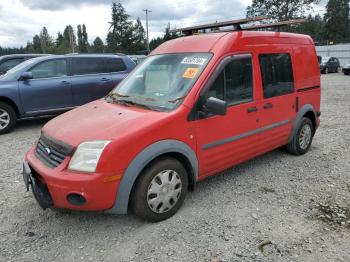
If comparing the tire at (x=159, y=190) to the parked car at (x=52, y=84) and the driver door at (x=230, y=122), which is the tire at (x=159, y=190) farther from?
the parked car at (x=52, y=84)

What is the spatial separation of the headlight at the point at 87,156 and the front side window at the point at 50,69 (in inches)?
212

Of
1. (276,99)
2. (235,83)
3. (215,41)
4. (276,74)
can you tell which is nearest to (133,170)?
(235,83)

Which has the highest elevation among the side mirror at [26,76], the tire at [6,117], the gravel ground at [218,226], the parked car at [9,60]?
the parked car at [9,60]

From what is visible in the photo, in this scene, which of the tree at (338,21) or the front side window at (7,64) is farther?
the tree at (338,21)

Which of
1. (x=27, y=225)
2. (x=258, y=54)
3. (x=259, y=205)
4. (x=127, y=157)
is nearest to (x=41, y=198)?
(x=27, y=225)

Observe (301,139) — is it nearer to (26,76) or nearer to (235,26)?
(235,26)

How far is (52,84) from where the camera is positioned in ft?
25.3

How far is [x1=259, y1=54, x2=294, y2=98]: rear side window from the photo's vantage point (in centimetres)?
443

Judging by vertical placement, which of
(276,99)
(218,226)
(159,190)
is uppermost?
(276,99)

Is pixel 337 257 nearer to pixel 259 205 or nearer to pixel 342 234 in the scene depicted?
pixel 342 234

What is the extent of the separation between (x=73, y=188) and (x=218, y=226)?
4.89 ft

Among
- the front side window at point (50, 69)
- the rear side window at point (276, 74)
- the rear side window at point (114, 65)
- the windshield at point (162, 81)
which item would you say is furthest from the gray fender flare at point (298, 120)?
the front side window at point (50, 69)

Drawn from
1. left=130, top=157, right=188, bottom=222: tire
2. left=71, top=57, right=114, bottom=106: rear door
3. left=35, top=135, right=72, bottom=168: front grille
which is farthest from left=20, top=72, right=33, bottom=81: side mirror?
left=130, top=157, right=188, bottom=222: tire

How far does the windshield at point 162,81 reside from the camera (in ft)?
11.8
